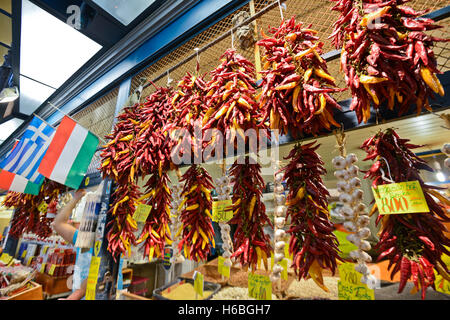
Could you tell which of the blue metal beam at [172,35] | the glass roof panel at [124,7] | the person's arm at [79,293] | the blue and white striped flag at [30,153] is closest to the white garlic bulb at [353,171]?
the blue metal beam at [172,35]

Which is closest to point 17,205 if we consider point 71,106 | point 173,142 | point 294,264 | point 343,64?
point 71,106

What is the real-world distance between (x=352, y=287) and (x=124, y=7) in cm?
416

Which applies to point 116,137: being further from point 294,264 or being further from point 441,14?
point 441,14

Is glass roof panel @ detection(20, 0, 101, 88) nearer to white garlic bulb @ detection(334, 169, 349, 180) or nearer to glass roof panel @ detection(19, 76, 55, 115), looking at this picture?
glass roof panel @ detection(19, 76, 55, 115)

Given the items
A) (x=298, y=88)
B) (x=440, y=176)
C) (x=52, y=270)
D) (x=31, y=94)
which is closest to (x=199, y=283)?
(x=298, y=88)

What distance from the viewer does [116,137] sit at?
2.09 metres

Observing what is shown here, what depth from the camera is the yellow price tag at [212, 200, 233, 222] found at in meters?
1.28

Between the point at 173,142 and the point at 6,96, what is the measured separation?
5.64 m

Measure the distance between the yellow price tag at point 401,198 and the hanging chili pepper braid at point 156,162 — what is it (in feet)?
4.48

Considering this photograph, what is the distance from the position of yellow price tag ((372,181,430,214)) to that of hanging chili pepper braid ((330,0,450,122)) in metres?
0.33

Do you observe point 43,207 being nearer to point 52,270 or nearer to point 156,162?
point 52,270

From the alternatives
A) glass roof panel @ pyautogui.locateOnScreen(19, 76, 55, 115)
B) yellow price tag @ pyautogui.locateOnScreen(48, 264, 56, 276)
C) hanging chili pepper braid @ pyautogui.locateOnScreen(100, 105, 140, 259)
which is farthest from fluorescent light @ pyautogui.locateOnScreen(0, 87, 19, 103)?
hanging chili pepper braid @ pyautogui.locateOnScreen(100, 105, 140, 259)

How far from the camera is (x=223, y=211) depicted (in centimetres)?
129
